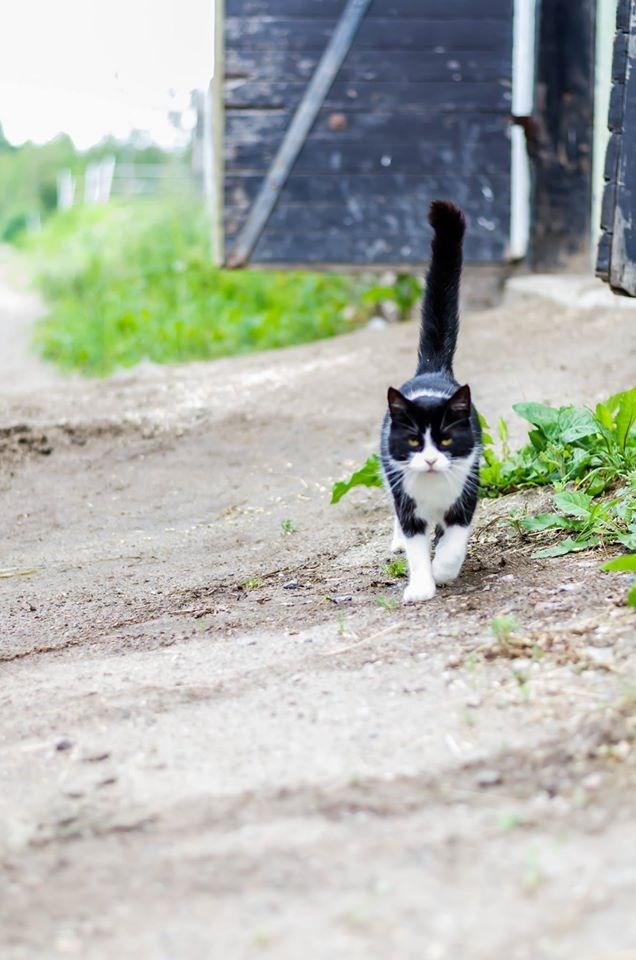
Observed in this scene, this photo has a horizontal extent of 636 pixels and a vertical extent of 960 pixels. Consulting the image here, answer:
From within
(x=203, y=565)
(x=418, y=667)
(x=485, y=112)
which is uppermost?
(x=485, y=112)

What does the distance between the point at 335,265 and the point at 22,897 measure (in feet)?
20.1

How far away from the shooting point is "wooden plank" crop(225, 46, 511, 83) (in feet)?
24.2

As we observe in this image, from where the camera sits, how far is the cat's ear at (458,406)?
336cm

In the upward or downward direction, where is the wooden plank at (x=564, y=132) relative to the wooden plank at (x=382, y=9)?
downward

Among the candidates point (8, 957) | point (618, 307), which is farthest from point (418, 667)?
point (618, 307)

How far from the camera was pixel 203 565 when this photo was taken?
4.09 meters

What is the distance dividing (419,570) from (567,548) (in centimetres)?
45

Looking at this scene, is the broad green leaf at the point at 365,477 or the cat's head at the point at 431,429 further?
the broad green leaf at the point at 365,477

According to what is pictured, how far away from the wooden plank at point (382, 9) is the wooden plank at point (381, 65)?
0.70 feet

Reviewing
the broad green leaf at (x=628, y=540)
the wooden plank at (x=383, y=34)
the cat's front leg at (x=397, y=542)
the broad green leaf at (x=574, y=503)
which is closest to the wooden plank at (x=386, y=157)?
the wooden plank at (x=383, y=34)

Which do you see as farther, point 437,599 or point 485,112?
point 485,112

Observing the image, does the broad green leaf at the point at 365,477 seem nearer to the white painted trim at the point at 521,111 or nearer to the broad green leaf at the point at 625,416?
the broad green leaf at the point at 625,416

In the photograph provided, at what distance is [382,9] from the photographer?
24.2ft

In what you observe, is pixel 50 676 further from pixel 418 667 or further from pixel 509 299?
pixel 509 299
